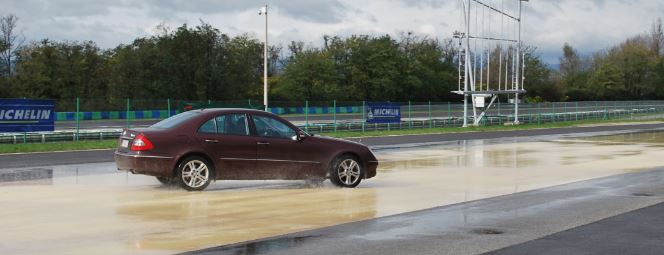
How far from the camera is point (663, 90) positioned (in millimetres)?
108688

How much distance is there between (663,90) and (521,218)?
4251 inches

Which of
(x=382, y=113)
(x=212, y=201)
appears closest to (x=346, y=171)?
(x=212, y=201)

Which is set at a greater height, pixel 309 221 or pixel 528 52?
pixel 528 52

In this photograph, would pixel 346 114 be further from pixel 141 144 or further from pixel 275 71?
pixel 275 71

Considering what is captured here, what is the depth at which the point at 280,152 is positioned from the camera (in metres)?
12.8

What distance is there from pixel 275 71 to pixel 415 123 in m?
65.6

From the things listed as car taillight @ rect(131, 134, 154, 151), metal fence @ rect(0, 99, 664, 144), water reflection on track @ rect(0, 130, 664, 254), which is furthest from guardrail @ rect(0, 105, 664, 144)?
car taillight @ rect(131, 134, 154, 151)

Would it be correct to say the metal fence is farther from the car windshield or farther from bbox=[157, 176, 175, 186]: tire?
the car windshield

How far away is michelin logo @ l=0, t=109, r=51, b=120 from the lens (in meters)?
25.5

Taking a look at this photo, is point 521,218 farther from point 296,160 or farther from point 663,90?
point 663,90

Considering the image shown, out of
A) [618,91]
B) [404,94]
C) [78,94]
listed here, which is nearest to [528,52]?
[618,91]

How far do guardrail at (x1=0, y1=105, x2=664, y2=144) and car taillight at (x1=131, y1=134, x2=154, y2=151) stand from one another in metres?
16.6

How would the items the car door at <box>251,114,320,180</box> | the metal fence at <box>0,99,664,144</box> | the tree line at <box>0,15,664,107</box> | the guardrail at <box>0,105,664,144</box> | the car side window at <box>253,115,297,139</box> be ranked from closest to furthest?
1. the car door at <box>251,114,320,180</box>
2. the car side window at <box>253,115,297,139</box>
3. the guardrail at <box>0,105,664,144</box>
4. the metal fence at <box>0,99,664,144</box>
5. the tree line at <box>0,15,664,107</box>

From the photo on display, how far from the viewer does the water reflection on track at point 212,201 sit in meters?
8.33
